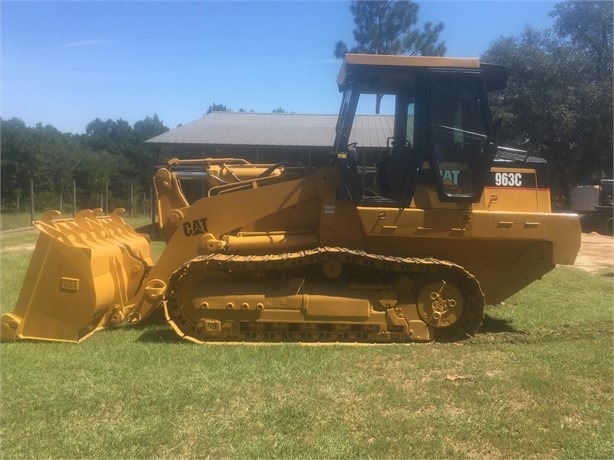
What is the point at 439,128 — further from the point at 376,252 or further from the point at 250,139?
the point at 250,139

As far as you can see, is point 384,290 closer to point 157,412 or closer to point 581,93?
point 157,412

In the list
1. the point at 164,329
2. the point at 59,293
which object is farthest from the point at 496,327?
the point at 59,293

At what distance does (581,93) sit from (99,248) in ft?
91.1

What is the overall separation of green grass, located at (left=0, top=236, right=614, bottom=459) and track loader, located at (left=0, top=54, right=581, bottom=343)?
345mm

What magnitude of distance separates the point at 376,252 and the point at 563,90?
25774 millimetres

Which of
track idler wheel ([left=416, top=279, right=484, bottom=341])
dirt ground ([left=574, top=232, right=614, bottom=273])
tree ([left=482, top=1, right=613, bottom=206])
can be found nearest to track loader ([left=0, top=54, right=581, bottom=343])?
track idler wheel ([left=416, top=279, right=484, bottom=341])

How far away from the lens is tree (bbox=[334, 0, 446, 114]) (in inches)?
1502

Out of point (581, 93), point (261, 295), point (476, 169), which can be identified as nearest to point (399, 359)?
point (261, 295)

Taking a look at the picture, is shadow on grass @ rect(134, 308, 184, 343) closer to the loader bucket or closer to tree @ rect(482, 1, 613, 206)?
the loader bucket

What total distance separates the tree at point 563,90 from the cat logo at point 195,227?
75.7 ft

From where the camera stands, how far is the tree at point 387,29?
1502 inches

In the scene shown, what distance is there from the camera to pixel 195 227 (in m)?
7.41

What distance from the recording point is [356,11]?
38.2m

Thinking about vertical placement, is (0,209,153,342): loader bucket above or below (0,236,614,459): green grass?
above
